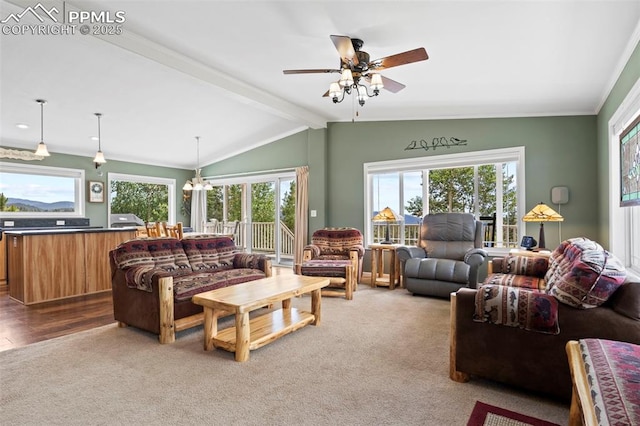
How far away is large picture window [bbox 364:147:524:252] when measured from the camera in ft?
16.2

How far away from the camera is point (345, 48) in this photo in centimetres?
280

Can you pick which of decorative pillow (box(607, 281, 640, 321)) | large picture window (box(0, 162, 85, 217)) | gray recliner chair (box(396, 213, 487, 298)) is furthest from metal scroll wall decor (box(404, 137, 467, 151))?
large picture window (box(0, 162, 85, 217))

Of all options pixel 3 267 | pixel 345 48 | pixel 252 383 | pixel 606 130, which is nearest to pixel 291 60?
pixel 345 48

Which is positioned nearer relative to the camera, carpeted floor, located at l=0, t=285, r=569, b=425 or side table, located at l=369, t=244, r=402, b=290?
carpeted floor, located at l=0, t=285, r=569, b=425

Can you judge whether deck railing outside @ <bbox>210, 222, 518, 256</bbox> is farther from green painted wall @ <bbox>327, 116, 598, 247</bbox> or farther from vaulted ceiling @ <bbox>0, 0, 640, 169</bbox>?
vaulted ceiling @ <bbox>0, 0, 640, 169</bbox>

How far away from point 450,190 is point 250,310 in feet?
13.1

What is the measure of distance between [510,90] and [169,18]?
3658 millimetres

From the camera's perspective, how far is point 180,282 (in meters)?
3.28

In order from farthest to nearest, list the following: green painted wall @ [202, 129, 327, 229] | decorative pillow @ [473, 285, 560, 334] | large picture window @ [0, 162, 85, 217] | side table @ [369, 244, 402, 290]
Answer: green painted wall @ [202, 129, 327, 229], large picture window @ [0, 162, 85, 217], side table @ [369, 244, 402, 290], decorative pillow @ [473, 285, 560, 334]

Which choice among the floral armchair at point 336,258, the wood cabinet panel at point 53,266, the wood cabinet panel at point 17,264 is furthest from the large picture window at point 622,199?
the wood cabinet panel at point 17,264

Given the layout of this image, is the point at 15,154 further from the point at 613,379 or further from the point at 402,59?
the point at 613,379

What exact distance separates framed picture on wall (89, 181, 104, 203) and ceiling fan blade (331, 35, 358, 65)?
6.15 metres

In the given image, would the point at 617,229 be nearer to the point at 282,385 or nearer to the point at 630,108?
the point at 630,108

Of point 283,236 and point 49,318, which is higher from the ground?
point 283,236
